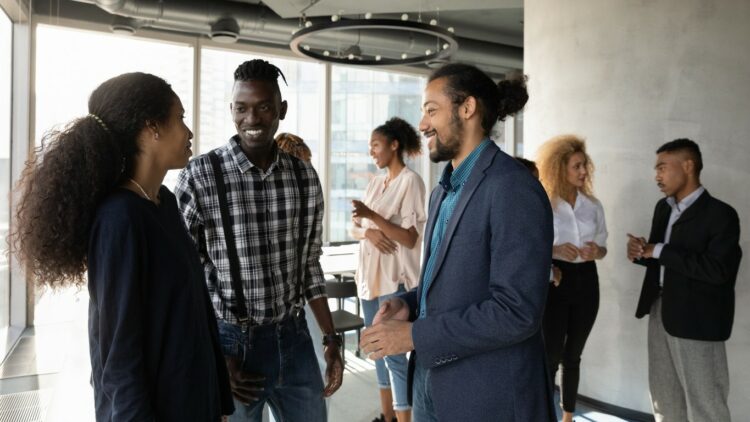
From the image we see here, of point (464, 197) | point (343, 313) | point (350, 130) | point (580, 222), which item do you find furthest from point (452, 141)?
point (350, 130)

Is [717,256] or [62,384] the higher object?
[717,256]

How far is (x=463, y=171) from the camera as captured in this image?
5.41ft

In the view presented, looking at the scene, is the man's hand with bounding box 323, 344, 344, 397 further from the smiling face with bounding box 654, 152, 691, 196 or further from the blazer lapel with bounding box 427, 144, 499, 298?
the smiling face with bounding box 654, 152, 691, 196

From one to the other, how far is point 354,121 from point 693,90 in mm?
6960

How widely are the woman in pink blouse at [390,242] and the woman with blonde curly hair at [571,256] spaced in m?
0.87

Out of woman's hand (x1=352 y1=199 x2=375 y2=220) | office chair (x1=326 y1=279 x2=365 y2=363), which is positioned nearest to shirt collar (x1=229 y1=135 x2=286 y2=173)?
woman's hand (x1=352 y1=199 x2=375 y2=220)

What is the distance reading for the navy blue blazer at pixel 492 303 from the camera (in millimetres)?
1396

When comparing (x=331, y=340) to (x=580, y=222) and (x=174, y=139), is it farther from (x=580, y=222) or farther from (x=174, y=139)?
(x=580, y=222)

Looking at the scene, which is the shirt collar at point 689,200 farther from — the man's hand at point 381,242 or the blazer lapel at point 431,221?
the blazer lapel at point 431,221

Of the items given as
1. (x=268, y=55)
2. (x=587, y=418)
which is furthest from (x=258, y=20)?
(x=587, y=418)

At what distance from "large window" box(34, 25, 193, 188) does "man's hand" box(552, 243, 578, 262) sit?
5.03 metres

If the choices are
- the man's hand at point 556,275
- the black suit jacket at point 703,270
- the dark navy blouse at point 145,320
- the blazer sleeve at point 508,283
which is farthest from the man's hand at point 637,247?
the dark navy blouse at point 145,320

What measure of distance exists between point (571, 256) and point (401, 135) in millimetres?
1331

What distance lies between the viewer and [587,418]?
396cm
